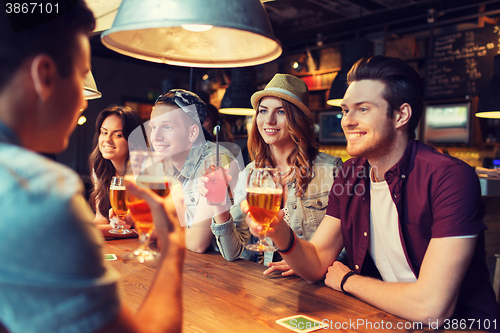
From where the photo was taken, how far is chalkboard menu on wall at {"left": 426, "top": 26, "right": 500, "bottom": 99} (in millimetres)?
5055

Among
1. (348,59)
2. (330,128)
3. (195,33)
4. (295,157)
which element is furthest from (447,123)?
(195,33)

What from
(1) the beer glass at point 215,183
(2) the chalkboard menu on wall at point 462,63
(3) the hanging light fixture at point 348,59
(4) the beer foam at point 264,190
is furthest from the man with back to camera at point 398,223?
(2) the chalkboard menu on wall at point 462,63

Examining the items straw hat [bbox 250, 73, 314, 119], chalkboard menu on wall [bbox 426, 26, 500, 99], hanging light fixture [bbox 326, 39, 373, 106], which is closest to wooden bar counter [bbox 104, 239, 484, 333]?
straw hat [bbox 250, 73, 314, 119]

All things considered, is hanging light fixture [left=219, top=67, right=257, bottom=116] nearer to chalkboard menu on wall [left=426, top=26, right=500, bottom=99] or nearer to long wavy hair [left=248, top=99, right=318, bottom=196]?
long wavy hair [left=248, top=99, right=318, bottom=196]

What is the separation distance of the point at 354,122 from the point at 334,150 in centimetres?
512

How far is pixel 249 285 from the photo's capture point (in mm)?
1335

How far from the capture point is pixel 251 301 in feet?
3.86

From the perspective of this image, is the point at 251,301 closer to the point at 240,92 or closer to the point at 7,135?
the point at 7,135

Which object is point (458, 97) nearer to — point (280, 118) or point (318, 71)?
point (318, 71)

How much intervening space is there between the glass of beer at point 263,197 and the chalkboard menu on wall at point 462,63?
5.03 m

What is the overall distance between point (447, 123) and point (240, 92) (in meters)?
3.22

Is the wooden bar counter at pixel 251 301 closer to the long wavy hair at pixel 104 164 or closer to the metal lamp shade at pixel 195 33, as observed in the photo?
the metal lamp shade at pixel 195 33

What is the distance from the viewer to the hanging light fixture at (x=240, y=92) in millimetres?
Result: 4340

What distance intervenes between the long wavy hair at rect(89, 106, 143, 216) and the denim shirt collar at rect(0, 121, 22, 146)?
7.50 ft
